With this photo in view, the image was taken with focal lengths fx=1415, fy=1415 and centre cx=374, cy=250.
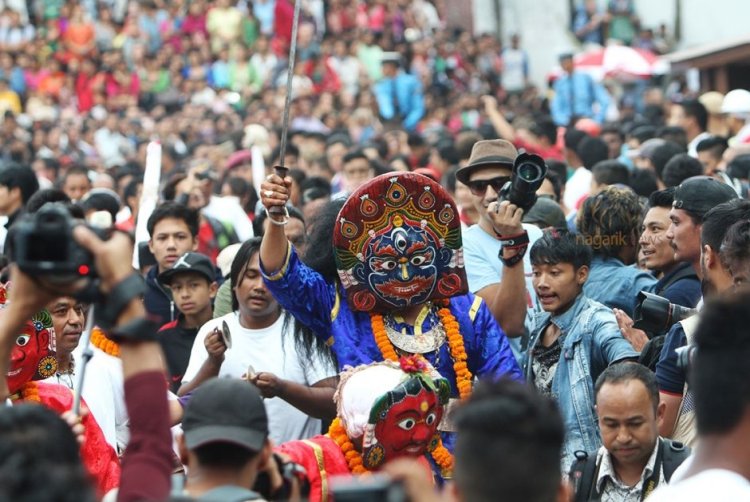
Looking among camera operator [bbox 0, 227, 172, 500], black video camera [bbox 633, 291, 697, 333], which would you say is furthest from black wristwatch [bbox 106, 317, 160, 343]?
black video camera [bbox 633, 291, 697, 333]

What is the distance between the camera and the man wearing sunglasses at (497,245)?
601 cm

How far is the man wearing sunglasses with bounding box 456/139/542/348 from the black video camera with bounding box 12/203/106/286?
3047 millimetres

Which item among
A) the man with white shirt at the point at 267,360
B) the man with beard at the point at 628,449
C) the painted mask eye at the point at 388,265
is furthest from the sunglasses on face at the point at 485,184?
the man with beard at the point at 628,449

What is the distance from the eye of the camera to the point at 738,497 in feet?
10.3

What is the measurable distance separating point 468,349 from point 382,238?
1.87 ft

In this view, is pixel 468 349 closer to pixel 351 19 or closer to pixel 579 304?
pixel 579 304

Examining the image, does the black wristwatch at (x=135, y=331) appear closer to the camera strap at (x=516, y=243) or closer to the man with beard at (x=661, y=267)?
the camera strap at (x=516, y=243)

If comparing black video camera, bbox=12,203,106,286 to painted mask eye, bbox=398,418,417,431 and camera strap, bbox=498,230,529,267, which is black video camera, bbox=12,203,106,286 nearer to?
painted mask eye, bbox=398,418,417,431

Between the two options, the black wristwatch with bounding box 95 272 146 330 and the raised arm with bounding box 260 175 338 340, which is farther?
the raised arm with bounding box 260 175 338 340

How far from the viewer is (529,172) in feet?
19.6

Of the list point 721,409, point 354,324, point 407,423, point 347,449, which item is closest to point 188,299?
point 354,324

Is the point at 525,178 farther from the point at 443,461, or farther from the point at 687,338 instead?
the point at 443,461

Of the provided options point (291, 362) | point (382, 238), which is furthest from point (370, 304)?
point (291, 362)

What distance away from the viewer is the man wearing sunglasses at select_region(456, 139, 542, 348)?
6.01 meters
